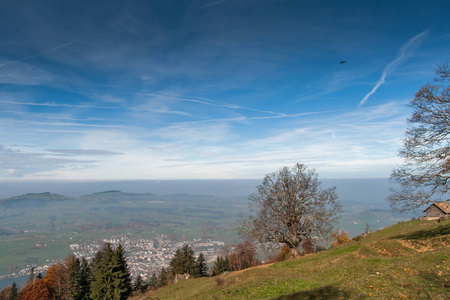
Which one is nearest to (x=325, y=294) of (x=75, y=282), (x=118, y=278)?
(x=118, y=278)

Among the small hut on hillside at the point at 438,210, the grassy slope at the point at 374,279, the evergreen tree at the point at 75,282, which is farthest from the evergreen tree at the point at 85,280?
the small hut on hillside at the point at 438,210

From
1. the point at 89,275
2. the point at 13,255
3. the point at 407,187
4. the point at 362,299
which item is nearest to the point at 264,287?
the point at 362,299

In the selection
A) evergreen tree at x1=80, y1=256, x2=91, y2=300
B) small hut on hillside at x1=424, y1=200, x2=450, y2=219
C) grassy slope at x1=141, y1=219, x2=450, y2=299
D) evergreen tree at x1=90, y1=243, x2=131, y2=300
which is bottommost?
evergreen tree at x1=80, y1=256, x2=91, y2=300

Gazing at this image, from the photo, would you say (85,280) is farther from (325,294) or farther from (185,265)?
(325,294)

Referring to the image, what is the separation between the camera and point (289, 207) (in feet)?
90.4

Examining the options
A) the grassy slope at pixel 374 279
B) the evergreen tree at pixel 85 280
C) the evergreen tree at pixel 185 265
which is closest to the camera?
the grassy slope at pixel 374 279

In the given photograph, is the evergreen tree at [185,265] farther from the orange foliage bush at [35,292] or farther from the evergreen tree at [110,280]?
the orange foliage bush at [35,292]

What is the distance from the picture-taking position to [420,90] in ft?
46.6

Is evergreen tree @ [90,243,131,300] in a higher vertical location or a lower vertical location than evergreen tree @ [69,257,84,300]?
higher

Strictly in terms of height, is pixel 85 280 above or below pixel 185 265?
below

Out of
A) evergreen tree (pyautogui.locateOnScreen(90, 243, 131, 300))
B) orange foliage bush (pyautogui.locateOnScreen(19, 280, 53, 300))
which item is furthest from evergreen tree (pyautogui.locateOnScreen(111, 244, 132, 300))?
orange foliage bush (pyautogui.locateOnScreen(19, 280, 53, 300))

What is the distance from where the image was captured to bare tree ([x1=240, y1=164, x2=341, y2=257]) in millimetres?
27031

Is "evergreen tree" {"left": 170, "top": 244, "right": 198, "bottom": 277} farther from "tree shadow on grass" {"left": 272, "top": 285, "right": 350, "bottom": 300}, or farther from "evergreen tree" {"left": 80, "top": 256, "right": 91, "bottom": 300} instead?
"tree shadow on grass" {"left": 272, "top": 285, "right": 350, "bottom": 300}

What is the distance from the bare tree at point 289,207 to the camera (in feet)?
88.7
